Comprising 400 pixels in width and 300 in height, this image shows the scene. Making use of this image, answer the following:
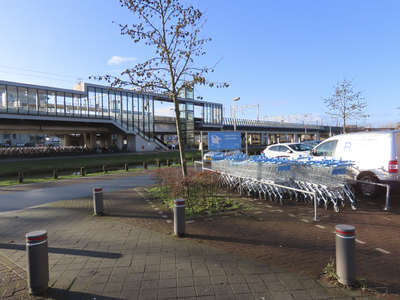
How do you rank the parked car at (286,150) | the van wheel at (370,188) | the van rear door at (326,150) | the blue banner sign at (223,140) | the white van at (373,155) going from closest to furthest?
the white van at (373,155), the van wheel at (370,188), the van rear door at (326,150), the blue banner sign at (223,140), the parked car at (286,150)

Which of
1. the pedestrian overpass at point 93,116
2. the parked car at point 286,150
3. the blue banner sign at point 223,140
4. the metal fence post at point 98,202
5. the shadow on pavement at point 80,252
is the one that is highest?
the pedestrian overpass at point 93,116

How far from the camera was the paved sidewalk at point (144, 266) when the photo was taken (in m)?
3.14

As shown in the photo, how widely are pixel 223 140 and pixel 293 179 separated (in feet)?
15.4

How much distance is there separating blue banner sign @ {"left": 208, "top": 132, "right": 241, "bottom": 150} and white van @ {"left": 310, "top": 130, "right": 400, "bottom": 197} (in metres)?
4.58

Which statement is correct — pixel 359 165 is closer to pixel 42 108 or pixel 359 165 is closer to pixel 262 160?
pixel 262 160

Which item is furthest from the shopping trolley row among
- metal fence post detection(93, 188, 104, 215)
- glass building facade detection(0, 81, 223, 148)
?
glass building facade detection(0, 81, 223, 148)

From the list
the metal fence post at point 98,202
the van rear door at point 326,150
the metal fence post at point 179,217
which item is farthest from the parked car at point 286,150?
the metal fence post at point 179,217

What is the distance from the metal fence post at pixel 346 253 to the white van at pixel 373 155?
5007 millimetres

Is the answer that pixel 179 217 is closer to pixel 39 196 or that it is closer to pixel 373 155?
pixel 373 155

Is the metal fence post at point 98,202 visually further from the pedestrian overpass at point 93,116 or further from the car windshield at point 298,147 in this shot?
the pedestrian overpass at point 93,116

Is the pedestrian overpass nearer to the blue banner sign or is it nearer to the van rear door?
the blue banner sign

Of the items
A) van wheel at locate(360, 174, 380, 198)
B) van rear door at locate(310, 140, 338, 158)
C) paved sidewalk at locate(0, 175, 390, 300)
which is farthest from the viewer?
van rear door at locate(310, 140, 338, 158)

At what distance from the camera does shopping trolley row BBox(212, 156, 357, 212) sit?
673 centimetres

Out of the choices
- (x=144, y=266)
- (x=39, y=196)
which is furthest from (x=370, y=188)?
(x=39, y=196)
